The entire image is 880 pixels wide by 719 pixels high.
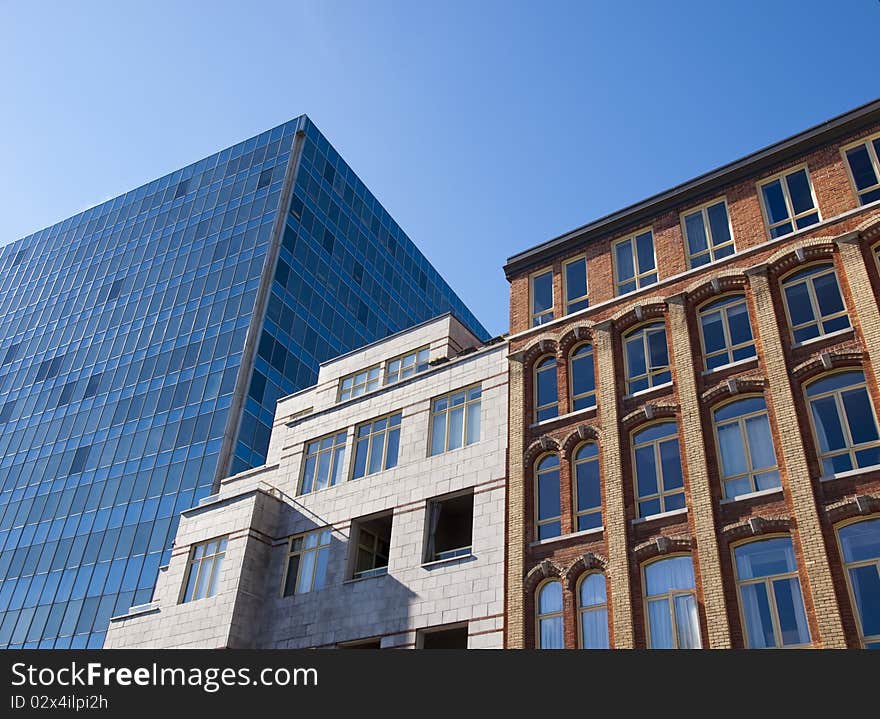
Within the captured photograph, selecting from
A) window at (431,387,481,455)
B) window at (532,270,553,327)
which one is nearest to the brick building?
window at (532,270,553,327)

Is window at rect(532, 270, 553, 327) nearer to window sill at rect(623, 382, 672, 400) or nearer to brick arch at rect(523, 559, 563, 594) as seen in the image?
window sill at rect(623, 382, 672, 400)

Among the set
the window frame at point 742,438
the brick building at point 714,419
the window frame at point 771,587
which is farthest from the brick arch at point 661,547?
the window frame at point 742,438

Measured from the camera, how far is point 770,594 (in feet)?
68.3

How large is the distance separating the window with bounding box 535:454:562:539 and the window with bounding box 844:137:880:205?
39.8ft

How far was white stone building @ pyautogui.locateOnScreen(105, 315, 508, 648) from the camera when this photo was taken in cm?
2714

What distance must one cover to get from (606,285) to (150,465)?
33.3 metres

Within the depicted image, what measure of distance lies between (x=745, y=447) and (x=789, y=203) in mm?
8362

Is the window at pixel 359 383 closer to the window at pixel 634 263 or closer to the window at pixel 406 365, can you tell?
the window at pixel 406 365

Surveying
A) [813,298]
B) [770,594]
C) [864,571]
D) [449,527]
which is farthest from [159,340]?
[864,571]

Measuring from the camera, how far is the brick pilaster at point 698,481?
69.4 feet

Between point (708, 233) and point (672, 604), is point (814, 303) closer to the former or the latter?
point (708, 233)

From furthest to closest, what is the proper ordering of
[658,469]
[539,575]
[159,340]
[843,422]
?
[159,340] < [539,575] < [658,469] < [843,422]

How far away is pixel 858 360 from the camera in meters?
22.4

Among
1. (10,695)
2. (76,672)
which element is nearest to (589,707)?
(76,672)
